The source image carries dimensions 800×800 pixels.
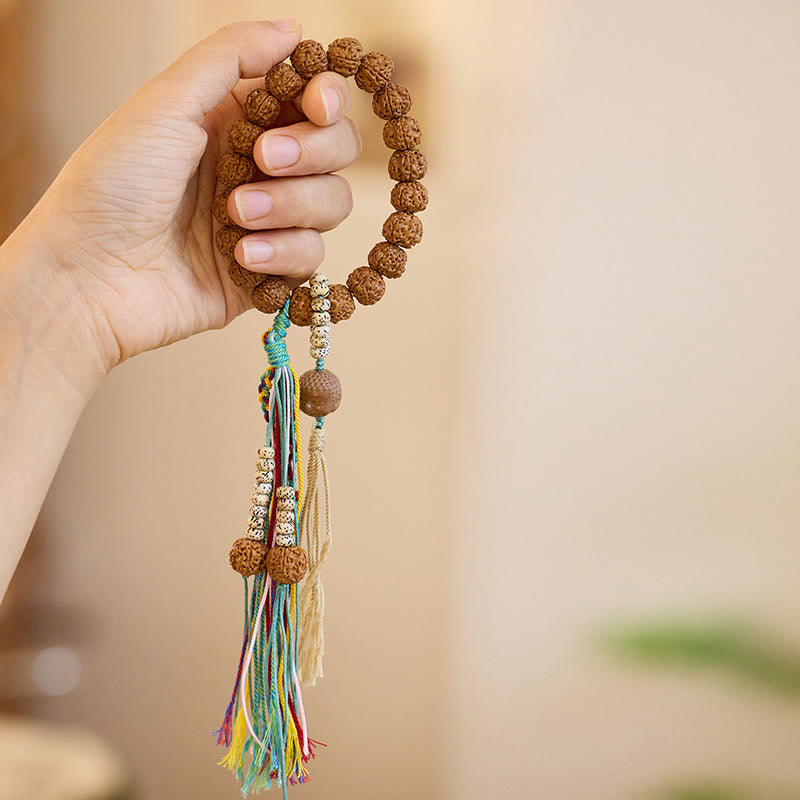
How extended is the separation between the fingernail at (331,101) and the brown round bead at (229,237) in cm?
14

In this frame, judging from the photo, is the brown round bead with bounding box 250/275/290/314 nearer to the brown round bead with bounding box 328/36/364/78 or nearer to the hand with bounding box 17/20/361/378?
the hand with bounding box 17/20/361/378

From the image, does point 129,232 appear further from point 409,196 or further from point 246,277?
point 409,196

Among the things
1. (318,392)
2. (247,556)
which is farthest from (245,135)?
(247,556)

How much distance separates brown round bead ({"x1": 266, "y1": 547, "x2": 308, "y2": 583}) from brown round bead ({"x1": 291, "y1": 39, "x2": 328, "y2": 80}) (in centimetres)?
44

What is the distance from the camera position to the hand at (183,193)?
0.78 m

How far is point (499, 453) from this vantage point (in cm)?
120

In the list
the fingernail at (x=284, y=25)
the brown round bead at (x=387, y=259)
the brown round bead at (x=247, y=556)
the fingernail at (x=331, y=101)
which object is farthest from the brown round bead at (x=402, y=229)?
→ the brown round bead at (x=247, y=556)

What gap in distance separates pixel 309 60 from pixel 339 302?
22 centimetres

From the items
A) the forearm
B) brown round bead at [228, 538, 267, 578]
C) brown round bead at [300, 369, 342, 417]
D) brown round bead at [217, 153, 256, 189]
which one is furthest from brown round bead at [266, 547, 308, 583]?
brown round bead at [217, 153, 256, 189]

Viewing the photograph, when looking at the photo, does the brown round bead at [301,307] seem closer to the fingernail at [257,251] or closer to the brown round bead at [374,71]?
the fingernail at [257,251]

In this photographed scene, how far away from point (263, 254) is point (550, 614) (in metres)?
0.72

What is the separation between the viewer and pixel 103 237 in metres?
0.84

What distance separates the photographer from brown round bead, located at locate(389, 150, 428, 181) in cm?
78

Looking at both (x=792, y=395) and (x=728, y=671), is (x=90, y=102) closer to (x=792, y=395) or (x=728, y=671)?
(x=792, y=395)
